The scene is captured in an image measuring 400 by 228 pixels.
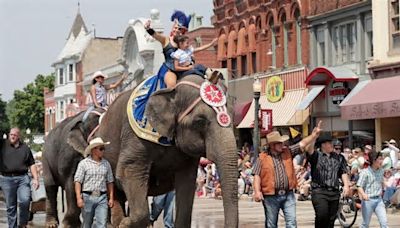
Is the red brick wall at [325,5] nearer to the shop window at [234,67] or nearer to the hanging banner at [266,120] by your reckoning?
the hanging banner at [266,120]

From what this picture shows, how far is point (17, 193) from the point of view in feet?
45.5

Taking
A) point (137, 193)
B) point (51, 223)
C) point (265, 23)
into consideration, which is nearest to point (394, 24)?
point (265, 23)

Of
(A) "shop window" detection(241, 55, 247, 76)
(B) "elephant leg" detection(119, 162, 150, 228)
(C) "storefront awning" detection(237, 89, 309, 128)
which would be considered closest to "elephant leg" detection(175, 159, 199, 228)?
(B) "elephant leg" detection(119, 162, 150, 228)

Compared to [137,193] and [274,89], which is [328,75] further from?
[137,193]

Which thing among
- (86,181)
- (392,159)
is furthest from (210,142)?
(392,159)

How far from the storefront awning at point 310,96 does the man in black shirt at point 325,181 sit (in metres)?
21.2

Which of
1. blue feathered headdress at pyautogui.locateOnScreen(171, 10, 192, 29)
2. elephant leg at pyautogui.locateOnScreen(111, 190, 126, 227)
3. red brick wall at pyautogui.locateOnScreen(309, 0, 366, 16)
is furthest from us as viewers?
red brick wall at pyautogui.locateOnScreen(309, 0, 366, 16)

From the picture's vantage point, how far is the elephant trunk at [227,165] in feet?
27.5

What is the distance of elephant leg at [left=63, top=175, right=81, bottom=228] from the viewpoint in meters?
12.3

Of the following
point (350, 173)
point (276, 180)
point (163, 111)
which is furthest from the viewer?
point (350, 173)

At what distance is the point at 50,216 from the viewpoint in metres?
14.2

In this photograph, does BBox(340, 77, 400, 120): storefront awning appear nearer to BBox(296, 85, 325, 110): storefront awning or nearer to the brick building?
BBox(296, 85, 325, 110): storefront awning

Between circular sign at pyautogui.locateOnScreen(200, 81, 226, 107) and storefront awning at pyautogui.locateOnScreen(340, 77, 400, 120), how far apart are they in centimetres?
1820

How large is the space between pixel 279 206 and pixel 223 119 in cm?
280
